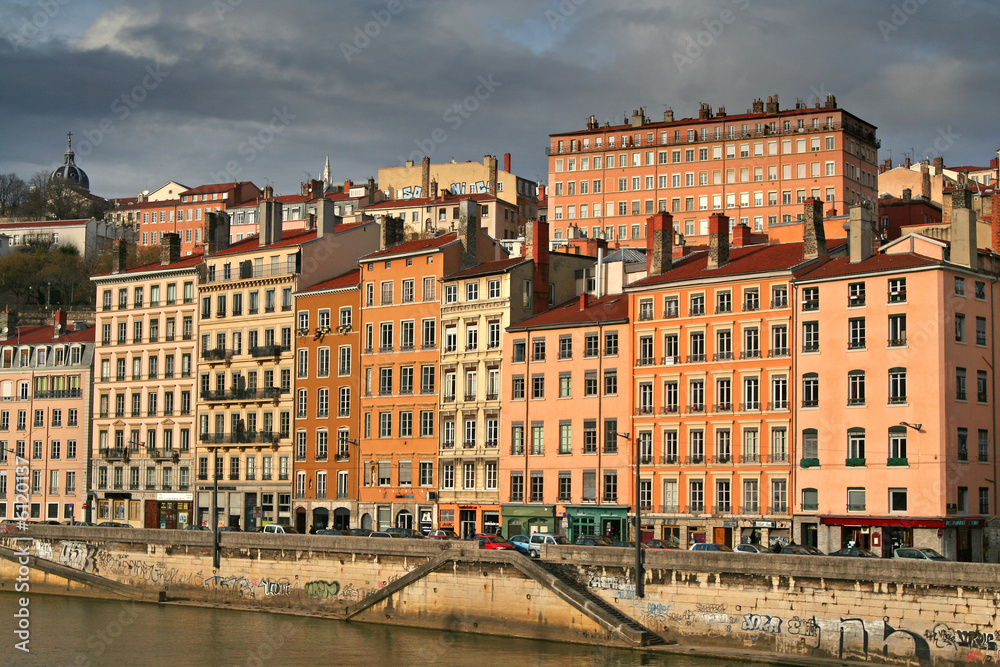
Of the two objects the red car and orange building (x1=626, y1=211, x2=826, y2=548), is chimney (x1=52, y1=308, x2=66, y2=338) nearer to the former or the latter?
orange building (x1=626, y1=211, x2=826, y2=548)

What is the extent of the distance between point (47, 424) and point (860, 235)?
60.4 metres

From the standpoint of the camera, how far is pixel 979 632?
45.6 m

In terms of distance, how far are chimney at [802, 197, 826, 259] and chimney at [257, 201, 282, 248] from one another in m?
38.5

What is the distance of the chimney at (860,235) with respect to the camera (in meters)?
67.1

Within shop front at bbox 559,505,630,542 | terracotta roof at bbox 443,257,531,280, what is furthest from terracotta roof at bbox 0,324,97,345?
shop front at bbox 559,505,630,542

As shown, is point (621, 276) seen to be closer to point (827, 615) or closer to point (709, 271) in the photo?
point (709, 271)

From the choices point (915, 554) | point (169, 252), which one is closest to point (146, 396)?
point (169, 252)

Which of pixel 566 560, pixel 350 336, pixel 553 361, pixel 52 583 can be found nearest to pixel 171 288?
pixel 350 336

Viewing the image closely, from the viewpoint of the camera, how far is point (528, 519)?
3007 inches

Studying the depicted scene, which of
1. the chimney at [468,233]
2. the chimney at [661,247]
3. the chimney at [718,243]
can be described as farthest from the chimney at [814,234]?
the chimney at [468,233]

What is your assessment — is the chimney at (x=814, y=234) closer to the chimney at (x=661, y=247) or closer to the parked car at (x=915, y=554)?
the chimney at (x=661, y=247)

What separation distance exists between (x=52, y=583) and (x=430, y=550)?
1027 inches

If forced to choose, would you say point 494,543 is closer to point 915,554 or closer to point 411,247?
point 915,554

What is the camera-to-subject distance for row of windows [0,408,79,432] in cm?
10044
